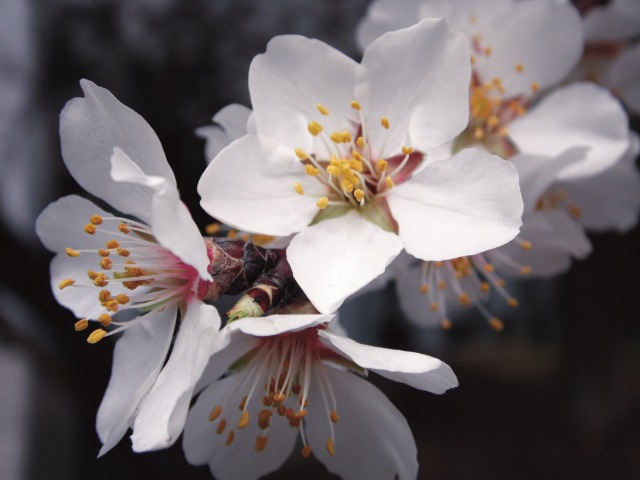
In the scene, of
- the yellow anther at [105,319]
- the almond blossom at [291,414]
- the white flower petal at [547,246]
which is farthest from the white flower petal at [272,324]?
the white flower petal at [547,246]

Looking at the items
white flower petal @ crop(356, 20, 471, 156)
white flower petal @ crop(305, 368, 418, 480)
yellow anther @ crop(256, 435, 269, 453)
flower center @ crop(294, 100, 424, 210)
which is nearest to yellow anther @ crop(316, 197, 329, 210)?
flower center @ crop(294, 100, 424, 210)

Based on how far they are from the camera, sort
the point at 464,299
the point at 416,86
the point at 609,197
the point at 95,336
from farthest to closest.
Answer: the point at 609,197 < the point at 464,299 < the point at 416,86 < the point at 95,336

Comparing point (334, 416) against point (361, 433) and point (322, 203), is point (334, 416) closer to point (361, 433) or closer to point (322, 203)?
point (361, 433)

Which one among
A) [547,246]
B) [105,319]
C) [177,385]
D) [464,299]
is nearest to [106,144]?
[105,319]

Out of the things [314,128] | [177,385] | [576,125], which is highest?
[314,128]

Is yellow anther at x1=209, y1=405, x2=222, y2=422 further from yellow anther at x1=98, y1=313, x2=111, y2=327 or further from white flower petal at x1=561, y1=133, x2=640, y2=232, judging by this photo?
white flower petal at x1=561, y1=133, x2=640, y2=232

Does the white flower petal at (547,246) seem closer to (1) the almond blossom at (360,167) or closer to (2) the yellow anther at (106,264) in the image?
(1) the almond blossom at (360,167)
